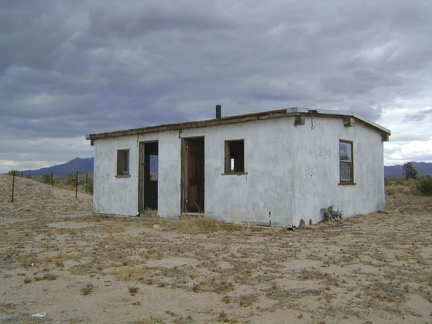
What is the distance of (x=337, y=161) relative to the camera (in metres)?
13.2

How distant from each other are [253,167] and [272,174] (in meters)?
0.69

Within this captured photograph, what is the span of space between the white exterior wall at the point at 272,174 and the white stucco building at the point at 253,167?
0.03 metres

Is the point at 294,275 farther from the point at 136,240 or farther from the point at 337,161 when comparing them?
the point at 337,161

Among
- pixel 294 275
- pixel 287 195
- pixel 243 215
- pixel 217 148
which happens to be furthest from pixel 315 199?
pixel 294 275

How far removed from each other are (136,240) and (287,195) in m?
4.21

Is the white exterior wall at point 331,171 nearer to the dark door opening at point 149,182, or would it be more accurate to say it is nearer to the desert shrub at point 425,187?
the dark door opening at point 149,182

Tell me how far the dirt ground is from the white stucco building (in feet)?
3.34

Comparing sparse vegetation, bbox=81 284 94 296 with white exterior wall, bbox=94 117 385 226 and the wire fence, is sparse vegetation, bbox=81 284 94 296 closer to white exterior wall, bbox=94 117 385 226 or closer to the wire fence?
white exterior wall, bbox=94 117 385 226

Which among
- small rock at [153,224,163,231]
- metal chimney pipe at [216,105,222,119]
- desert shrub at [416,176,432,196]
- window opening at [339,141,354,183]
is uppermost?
metal chimney pipe at [216,105,222,119]

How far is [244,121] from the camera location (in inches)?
479

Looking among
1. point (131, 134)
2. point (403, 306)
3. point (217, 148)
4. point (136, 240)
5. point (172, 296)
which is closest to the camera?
point (403, 306)

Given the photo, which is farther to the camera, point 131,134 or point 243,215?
point 131,134

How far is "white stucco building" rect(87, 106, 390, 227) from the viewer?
1146cm

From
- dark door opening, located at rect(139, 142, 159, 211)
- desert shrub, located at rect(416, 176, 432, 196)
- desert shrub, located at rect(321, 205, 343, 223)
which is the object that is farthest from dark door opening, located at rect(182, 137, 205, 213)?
desert shrub, located at rect(416, 176, 432, 196)
